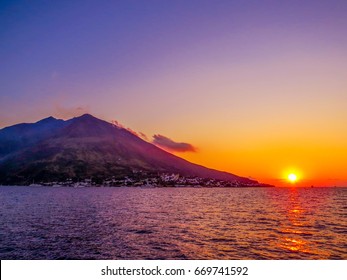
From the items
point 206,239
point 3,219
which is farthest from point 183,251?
point 3,219

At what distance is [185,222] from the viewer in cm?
6356

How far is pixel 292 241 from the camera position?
45.2 metres

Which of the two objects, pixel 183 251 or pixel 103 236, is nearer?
pixel 183 251
